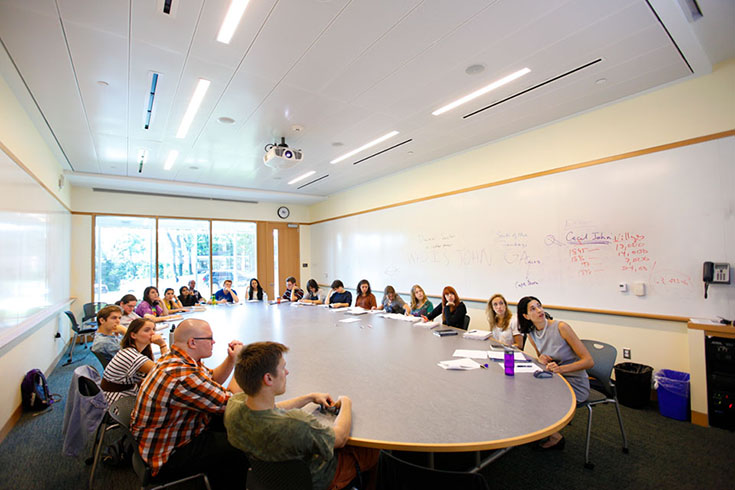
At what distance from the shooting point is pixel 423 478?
1197 millimetres

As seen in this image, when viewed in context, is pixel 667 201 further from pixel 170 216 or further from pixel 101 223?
pixel 101 223

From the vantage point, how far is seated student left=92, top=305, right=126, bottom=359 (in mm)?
2775

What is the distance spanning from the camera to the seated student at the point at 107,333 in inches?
109

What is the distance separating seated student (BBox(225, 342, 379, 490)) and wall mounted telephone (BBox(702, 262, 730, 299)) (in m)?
3.57

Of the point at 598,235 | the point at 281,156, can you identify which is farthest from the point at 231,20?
the point at 598,235

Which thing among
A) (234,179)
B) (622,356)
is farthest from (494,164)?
(234,179)

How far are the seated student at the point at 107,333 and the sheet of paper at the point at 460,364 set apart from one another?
273cm

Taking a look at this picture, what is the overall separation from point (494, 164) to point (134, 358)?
4.77 meters

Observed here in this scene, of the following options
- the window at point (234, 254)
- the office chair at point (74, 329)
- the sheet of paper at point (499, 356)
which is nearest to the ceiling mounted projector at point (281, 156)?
the sheet of paper at point (499, 356)

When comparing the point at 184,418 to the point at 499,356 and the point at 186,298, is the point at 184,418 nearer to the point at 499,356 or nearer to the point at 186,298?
the point at 499,356

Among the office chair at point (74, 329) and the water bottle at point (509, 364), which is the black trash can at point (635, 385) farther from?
the office chair at point (74, 329)

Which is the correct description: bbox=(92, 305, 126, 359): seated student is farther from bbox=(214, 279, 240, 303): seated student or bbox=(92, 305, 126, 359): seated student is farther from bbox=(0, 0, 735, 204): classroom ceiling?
bbox=(214, 279, 240, 303): seated student

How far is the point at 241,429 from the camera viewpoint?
4.50 feet

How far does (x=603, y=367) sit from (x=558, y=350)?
0.47 m
